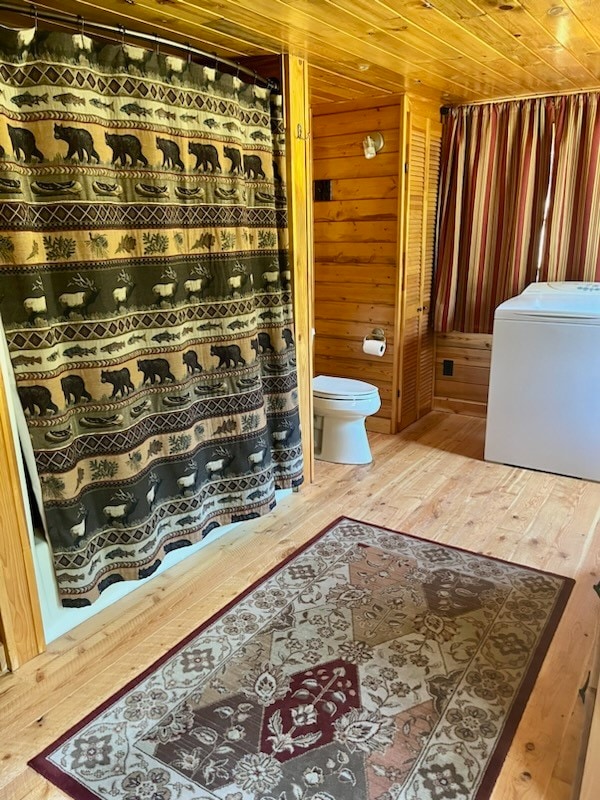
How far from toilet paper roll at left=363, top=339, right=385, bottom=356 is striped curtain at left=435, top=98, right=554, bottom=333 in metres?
0.67

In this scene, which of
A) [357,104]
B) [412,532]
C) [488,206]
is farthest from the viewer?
[488,206]

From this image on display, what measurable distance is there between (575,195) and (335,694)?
3.21 m

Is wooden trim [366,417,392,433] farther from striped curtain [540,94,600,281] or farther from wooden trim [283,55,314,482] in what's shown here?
striped curtain [540,94,600,281]

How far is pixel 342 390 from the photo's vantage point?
130 inches

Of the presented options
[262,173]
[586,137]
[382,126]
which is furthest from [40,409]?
[586,137]

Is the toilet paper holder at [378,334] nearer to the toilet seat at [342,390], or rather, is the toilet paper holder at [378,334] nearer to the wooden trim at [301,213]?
the toilet seat at [342,390]

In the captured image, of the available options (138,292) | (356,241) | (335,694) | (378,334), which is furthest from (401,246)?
(335,694)

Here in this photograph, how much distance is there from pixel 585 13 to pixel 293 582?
Answer: 2.32 m

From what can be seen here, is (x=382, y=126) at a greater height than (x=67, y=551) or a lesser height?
greater

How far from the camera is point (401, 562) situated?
240cm

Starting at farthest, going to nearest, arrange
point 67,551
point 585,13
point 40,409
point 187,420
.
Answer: point 187,420 < point 585,13 < point 67,551 < point 40,409

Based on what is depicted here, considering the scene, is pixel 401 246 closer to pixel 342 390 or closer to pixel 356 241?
pixel 356 241

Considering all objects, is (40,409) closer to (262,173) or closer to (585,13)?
(262,173)

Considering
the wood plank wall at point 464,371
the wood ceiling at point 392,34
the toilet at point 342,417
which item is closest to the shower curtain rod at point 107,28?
the wood ceiling at point 392,34
